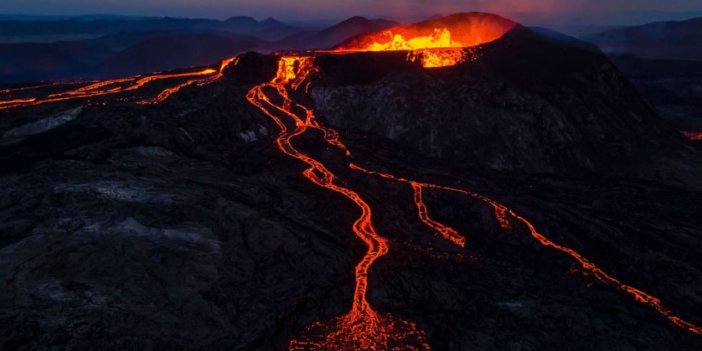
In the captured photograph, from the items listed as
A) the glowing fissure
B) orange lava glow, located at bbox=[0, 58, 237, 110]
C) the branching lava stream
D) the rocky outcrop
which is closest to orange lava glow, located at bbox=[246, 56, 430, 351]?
the branching lava stream

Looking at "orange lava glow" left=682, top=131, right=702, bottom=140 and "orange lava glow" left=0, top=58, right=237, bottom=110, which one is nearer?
"orange lava glow" left=0, top=58, right=237, bottom=110

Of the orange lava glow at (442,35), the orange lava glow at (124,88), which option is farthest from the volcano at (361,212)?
the orange lava glow at (442,35)

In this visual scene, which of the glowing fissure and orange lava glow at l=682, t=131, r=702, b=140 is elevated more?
orange lava glow at l=682, t=131, r=702, b=140

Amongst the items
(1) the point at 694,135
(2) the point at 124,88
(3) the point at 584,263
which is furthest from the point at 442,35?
(3) the point at 584,263

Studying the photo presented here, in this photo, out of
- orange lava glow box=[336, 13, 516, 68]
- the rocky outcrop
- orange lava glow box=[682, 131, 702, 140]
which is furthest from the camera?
orange lava glow box=[336, 13, 516, 68]

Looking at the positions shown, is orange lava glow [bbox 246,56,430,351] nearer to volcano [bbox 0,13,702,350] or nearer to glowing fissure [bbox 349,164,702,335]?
volcano [bbox 0,13,702,350]

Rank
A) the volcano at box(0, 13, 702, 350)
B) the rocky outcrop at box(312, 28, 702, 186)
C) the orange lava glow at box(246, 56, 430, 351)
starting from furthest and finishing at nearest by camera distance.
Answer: the rocky outcrop at box(312, 28, 702, 186), the volcano at box(0, 13, 702, 350), the orange lava glow at box(246, 56, 430, 351)

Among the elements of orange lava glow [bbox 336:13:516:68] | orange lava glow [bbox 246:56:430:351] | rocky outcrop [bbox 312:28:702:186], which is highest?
orange lava glow [bbox 336:13:516:68]
